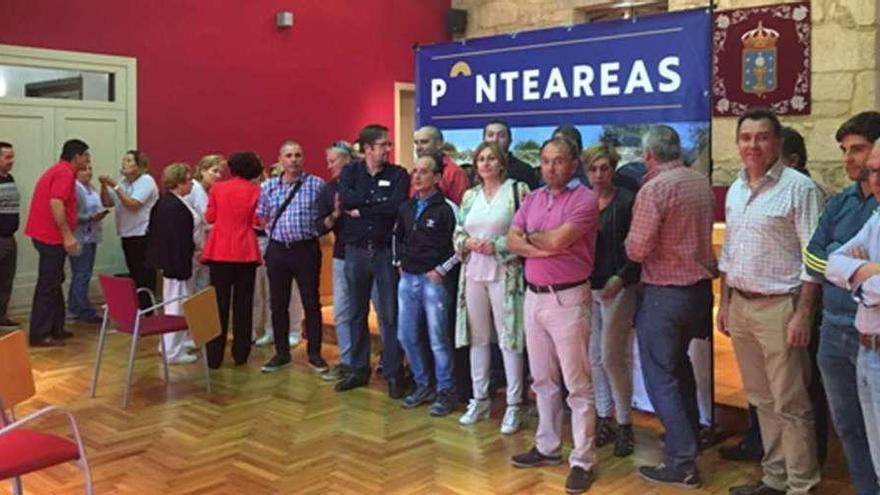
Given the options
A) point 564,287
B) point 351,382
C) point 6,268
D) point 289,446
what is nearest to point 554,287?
point 564,287

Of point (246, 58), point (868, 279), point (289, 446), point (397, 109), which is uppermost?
point (246, 58)

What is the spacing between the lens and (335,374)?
5.43 meters

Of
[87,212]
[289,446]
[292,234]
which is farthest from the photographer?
[87,212]

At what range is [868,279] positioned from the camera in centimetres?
254

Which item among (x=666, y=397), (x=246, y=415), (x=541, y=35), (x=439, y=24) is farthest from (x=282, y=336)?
(x=439, y=24)

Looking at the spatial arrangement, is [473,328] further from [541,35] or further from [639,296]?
[541,35]

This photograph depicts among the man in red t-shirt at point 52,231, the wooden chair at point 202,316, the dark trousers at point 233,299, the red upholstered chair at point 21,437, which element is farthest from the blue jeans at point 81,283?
the red upholstered chair at point 21,437

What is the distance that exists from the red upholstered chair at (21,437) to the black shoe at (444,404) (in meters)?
2.11

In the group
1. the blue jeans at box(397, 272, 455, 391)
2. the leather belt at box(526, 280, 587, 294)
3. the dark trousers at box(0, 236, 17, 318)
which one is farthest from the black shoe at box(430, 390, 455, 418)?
the dark trousers at box(0, 236, 17, 318)

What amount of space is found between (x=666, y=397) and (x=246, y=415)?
7.55ft

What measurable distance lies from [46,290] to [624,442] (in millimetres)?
4432

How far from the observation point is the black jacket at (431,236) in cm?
448

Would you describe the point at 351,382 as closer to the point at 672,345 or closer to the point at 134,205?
the point at 672,345

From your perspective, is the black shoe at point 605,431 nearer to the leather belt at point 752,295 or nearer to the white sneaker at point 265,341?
the leather belt at point 752,295
